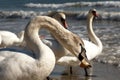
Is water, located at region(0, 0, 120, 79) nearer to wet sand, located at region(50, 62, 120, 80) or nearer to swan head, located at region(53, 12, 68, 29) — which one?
wet sand, located at region(50, 62, 120, 80)

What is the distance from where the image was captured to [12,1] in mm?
43844

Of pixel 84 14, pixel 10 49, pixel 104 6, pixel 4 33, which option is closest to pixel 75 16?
pixel 84 14

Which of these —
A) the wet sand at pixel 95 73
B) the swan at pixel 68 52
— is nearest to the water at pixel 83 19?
the wet sand at pixel 95 73

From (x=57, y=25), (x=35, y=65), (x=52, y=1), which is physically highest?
(x=52, y=1)

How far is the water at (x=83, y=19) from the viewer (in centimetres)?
1341

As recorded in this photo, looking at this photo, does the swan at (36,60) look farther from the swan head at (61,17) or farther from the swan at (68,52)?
the swan head at (61,17)

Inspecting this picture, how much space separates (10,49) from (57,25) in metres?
0.80

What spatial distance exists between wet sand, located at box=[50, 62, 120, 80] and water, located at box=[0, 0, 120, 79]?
363 millimetres

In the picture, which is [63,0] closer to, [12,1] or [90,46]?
[12,1]

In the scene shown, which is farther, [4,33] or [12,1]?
[12,1]

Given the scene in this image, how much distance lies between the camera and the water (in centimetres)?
1341


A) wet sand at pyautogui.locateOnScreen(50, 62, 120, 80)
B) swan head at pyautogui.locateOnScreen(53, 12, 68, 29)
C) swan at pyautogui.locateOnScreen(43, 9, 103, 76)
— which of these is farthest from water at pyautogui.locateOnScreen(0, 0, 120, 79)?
swan head at pyautogui.locateOnScreen(53, 12, 68, 29)

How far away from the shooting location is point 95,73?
10.5m

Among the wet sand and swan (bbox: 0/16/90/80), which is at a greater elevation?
swan (bbox: 0/16/90/80)
